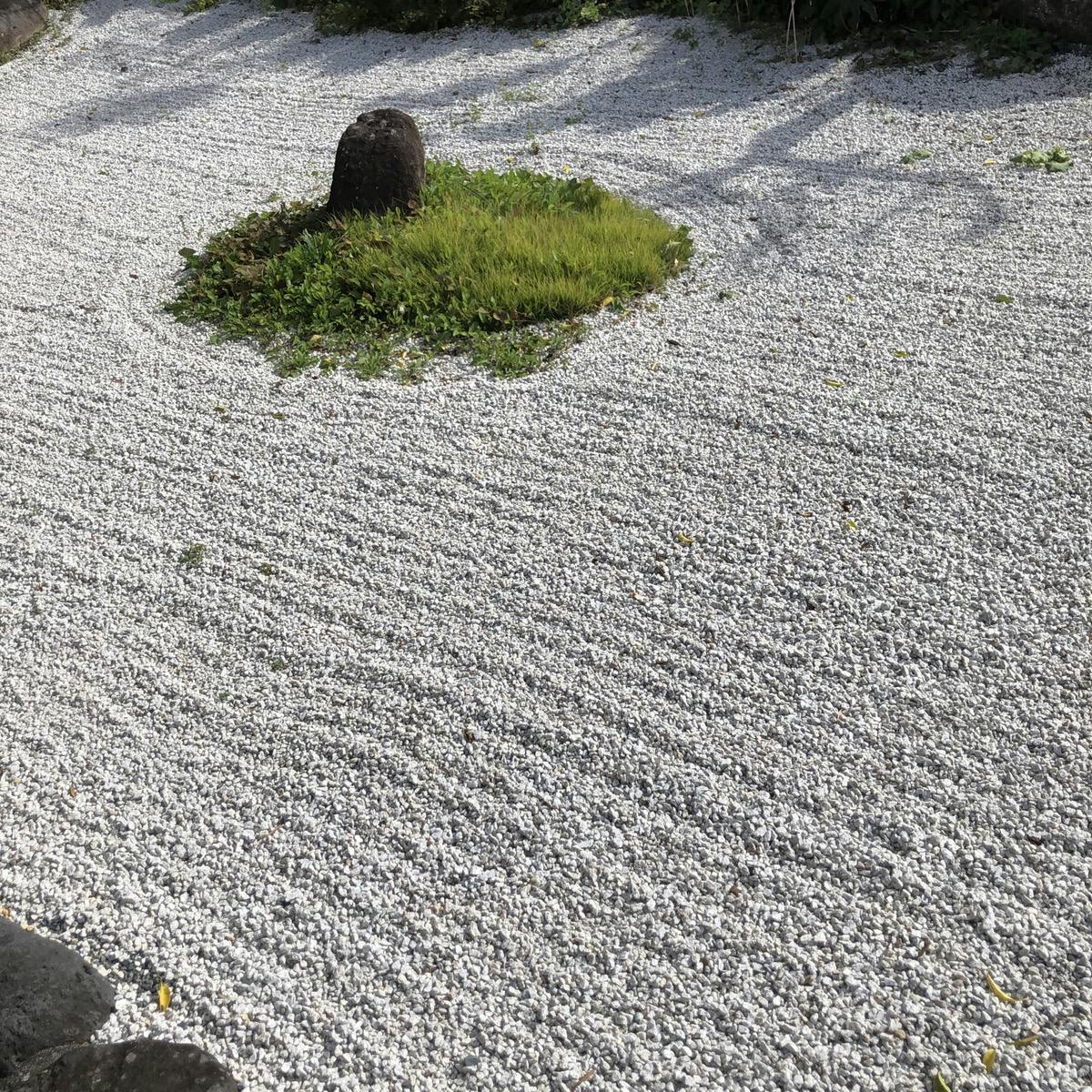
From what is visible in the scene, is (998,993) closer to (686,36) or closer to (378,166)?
(378,166)

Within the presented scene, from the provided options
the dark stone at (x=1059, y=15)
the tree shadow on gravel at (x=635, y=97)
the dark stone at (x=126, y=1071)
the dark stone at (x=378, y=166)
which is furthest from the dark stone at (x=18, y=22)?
the dark stone at (x=126, y=1071)

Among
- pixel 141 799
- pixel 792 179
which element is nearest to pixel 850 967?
pixel 141 799

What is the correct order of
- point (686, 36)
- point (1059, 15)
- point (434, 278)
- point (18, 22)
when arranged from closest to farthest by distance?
point (434, 278), point (1059, 15), point (686, 36), point (18, 22)

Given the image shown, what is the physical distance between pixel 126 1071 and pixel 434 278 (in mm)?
3842

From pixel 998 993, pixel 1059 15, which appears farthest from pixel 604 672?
pixel 1059 15

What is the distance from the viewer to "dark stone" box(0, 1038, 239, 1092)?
5.98ft

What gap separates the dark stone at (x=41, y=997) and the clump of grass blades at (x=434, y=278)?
9.50 feet

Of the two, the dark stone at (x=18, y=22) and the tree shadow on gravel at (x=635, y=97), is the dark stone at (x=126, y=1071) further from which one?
the dark stone at (x=18, y=22)

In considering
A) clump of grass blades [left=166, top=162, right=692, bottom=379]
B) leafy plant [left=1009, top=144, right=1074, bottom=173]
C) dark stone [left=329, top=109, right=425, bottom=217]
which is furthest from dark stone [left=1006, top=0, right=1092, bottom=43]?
dark stone [left=329, top=109, right=425, bottom=217]

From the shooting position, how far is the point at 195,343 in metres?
4.79

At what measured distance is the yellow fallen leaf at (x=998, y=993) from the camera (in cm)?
204

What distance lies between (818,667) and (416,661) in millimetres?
1207

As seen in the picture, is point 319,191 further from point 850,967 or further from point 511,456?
point 850,967

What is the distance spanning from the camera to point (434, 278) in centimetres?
486
